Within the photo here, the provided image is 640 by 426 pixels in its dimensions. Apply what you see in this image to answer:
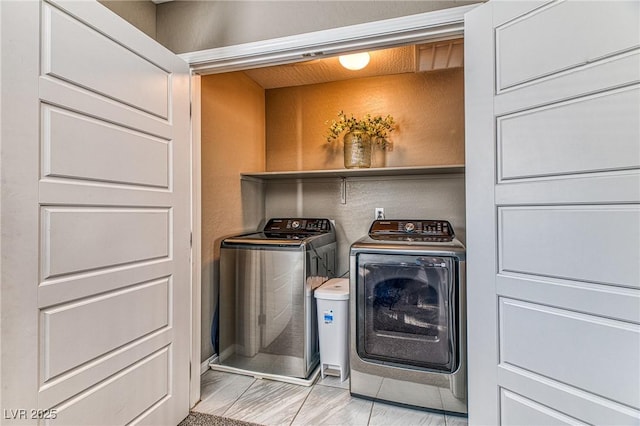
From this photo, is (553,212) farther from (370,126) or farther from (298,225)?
(298,225)

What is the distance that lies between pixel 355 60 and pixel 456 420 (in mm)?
2486

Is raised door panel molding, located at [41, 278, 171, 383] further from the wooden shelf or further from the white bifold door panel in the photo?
the white bifold door panel

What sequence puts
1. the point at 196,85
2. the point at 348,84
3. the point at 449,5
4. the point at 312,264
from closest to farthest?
1. the point at 449,5
2. the point at 196,85
3. the point at 312,264
4. the point at 348,84

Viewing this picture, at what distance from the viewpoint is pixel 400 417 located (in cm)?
171

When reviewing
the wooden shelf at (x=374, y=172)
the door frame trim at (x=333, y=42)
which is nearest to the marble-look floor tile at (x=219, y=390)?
the wooden shelf at (x=374, y=172)

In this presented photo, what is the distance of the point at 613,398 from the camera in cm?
104

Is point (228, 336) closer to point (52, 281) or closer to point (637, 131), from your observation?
point (52, 281)

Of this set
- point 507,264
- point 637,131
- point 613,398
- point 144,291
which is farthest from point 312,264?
point 637,131

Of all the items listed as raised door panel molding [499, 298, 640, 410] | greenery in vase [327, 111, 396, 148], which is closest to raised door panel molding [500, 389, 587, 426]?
raised door panel molding [499, 298, 640, 410]

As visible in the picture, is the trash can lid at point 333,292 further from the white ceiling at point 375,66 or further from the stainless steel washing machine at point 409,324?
the white ceiling at point 375,66

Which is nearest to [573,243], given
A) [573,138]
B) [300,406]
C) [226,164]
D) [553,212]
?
[553,212]

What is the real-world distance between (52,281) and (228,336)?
1386mm

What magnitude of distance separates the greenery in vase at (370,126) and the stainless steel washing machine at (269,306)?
3.46 feet

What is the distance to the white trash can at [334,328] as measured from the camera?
2.07 meters
